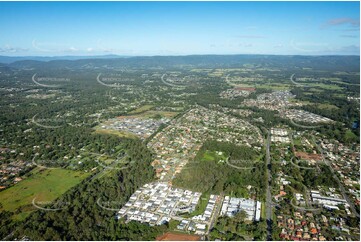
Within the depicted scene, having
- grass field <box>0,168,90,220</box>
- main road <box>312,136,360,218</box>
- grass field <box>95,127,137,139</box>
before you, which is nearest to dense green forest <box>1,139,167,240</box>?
grass field <box>0,168,90,220</box>

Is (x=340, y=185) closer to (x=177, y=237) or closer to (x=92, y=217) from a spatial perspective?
(x=177, y=237)

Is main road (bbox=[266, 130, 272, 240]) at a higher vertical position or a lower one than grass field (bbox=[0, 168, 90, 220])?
higher

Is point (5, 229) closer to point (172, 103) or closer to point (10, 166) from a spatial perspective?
point (10, 166)

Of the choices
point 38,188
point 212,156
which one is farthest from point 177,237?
point 212,156

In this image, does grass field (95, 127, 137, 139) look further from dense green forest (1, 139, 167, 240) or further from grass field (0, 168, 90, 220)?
dense green forest (1, 139, 167, 240)

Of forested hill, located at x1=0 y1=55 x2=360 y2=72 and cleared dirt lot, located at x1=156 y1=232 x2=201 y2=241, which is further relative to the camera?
forested hill, located at x1=0 y1=55 x2=360 y2=72

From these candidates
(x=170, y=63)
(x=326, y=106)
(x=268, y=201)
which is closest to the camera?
(x=268, y=201)

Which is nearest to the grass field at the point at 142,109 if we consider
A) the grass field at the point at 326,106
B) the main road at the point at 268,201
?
the main road at the point at 268,201

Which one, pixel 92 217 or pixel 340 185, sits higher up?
pixel 92 217
